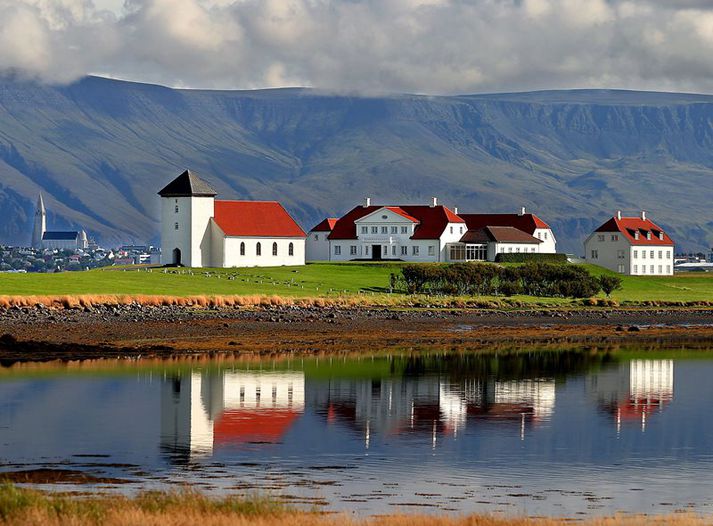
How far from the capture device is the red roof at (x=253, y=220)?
115125 millimetres

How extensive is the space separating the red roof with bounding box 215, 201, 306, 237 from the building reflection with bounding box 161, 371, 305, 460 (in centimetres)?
6688

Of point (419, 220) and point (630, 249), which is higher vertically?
point (419, 220)

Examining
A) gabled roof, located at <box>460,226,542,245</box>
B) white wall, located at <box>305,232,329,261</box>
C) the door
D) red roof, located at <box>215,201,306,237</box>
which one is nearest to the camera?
red roof, located at <box>215,201,306,237</box>

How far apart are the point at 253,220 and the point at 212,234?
438 cm

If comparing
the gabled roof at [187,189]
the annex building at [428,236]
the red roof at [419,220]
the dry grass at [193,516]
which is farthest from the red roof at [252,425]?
the red roof at [419,220]

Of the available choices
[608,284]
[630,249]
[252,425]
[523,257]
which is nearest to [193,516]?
[252,425]

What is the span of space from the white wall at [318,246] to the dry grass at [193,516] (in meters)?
112

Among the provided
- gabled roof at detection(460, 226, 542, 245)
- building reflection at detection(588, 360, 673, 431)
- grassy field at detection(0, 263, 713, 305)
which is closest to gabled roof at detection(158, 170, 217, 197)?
grassy field at detection(0, 263, 713, 305)

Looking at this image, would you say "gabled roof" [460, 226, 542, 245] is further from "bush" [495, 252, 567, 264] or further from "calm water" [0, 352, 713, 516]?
"calm water" [0, 352, 713, 516]

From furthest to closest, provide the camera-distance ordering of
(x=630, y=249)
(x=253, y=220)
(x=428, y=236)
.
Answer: (x=630, y=249) < (x=428, y=236) < (x=253, y=220)

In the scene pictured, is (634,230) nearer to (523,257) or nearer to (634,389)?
(523,257)

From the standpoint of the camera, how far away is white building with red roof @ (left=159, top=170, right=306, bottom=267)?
113938mm

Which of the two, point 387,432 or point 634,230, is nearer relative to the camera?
point 387,432

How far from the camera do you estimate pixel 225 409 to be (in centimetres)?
3931
